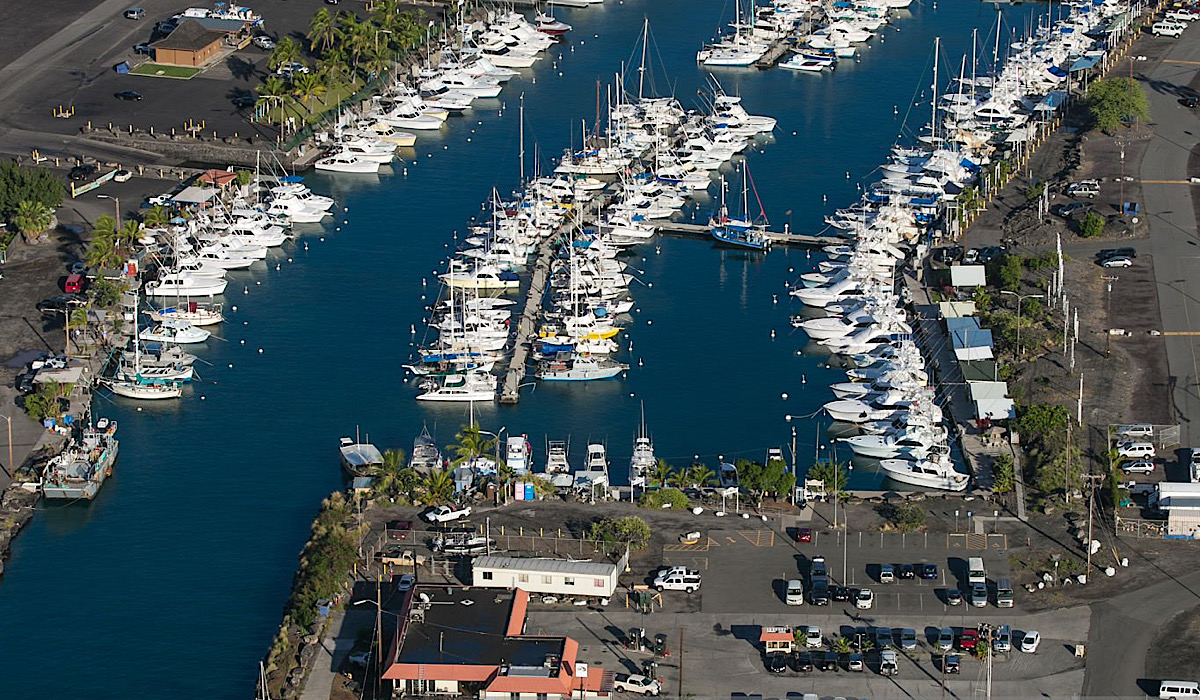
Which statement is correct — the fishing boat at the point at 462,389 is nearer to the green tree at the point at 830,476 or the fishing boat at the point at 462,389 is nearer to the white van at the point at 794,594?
the green tree at the point at 830,476

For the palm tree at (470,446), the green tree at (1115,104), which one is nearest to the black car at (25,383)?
the palm tree at (470,446)

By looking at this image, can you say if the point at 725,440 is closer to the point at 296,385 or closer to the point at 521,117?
the point at 296,385

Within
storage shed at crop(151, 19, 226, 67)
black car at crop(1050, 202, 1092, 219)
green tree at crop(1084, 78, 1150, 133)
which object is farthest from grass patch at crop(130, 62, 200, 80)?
green tree at crop(1084, 78, 1150, 133)

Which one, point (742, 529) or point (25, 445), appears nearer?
point (742, 529)

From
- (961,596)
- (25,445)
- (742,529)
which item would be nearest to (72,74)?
(25,445)

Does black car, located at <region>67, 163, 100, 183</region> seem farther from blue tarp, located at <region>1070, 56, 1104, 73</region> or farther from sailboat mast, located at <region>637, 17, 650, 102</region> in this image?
blue tarp, located at <region>1070, 56, 1104, 73</region>
